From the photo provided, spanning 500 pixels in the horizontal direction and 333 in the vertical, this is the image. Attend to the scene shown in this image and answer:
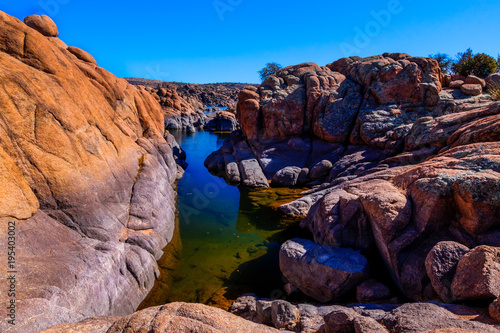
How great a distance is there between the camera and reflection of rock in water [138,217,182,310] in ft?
28.0

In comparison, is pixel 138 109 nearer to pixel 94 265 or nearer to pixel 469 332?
pixel 94 265

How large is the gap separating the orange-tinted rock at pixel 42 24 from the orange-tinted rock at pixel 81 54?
4.94ft

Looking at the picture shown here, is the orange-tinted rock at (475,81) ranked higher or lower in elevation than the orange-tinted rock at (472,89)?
higher

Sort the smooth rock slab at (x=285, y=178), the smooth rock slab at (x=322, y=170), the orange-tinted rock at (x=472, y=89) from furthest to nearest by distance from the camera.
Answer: the smooth rock slab at (x=285, y=178) < the smooth rock slab at (x=322, y=170) < the orange-tinted rock at (x=472, y=89)

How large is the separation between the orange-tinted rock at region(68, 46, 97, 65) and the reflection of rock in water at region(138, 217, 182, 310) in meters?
12.5

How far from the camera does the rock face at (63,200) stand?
19.2 feet

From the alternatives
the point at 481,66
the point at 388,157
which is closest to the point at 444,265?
the point at 388,157

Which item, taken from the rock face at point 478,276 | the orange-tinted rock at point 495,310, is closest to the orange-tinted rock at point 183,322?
the orange-tinted rock at point 495,310

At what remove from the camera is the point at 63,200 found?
759 centimetres

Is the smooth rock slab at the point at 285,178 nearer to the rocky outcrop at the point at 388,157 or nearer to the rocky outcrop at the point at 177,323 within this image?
the rocky outcrop at the point at 388,157

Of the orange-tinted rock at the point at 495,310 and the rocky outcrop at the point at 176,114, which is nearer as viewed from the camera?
the orange-tinted rock at the point at 495,310

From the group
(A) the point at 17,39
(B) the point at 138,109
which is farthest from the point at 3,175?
(B) the point at 138,109

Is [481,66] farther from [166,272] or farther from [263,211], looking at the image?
[166,272]

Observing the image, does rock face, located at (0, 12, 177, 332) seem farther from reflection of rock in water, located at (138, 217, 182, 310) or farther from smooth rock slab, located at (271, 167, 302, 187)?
smooth rock slab, located at (271, 167, 302, 187)
